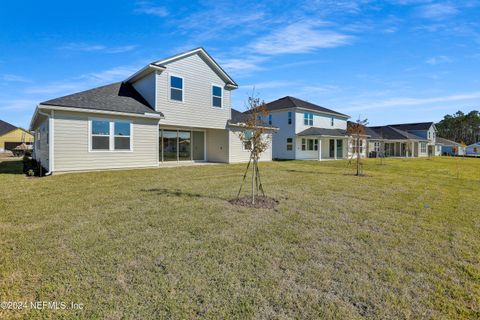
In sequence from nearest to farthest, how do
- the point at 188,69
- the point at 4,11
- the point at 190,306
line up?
the point at 190,306 < the point at 4,11 < the point at 188,69

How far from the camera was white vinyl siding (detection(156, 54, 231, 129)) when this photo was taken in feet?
49.3

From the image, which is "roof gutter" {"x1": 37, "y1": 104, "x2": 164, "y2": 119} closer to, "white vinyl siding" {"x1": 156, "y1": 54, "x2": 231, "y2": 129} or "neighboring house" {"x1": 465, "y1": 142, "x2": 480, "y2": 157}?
"white vinyl siding" {"x1": 156, "y1": 54, "x2": 231, "y2": 129}

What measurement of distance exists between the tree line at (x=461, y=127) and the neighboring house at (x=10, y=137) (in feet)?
363

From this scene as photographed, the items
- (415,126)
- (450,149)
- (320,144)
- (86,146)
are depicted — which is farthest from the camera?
(450,149)

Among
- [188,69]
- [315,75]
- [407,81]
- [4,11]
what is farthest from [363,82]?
[4,11]

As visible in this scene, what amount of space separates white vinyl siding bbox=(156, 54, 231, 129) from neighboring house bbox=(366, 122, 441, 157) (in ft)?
82.1

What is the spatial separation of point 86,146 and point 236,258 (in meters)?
11.7

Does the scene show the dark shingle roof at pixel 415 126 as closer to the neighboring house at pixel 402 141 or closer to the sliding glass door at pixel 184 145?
the neighboring house at pixel 402 141

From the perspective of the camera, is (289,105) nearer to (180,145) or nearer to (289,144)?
(289,144)

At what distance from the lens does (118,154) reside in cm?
1326

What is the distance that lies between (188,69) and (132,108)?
4.60 m

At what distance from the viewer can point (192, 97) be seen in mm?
16281

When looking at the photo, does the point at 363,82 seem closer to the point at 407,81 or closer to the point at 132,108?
the point at 407,81

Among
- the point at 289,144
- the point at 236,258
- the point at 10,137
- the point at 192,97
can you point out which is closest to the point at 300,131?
the point at 289,144
